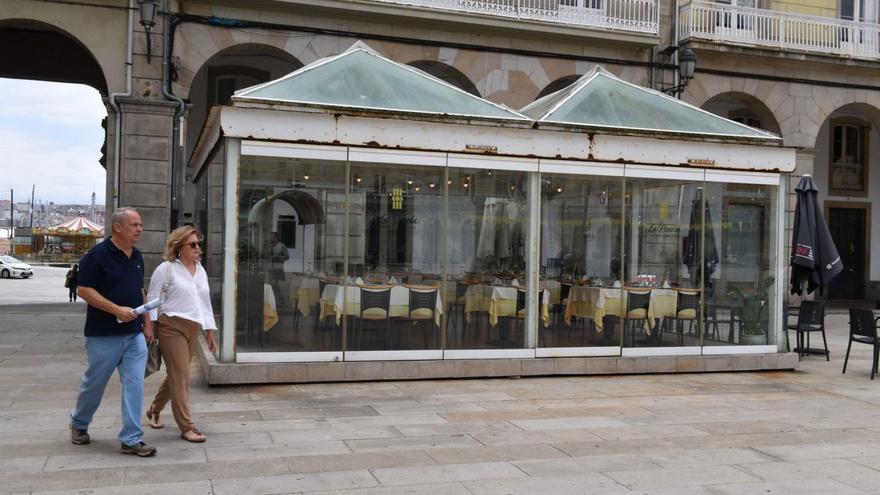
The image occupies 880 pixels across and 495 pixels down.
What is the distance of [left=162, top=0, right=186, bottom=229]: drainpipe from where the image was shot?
683 inches

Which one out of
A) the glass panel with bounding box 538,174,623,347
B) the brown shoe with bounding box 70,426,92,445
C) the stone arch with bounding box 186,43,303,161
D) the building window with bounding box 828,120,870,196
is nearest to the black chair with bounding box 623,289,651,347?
the glass panel with bounding box 538,174,623,347

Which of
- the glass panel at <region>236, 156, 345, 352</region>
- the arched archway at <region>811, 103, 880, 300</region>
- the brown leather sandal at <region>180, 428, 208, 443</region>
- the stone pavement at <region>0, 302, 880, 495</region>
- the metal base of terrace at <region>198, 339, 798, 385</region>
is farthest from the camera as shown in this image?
the arched archway at <region>811, 103, 880, 300</region>

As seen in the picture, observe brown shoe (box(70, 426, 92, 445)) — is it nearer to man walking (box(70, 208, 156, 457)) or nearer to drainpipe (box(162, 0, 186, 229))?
man walking (box(70, 208, 156, 457))

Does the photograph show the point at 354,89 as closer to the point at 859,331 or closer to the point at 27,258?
the point at 859,331

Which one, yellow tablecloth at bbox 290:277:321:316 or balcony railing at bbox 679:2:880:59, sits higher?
balcony railing at bbox 679:2:880:59

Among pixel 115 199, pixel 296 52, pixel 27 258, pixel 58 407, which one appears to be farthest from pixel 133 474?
pixel 27 258

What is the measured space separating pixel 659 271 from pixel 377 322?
4.06m

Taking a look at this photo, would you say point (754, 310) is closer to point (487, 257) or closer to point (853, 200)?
point (487, 257)

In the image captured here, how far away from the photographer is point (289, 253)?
984cm

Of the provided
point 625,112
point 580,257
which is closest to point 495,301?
point 580,257

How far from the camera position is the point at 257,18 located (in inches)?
717

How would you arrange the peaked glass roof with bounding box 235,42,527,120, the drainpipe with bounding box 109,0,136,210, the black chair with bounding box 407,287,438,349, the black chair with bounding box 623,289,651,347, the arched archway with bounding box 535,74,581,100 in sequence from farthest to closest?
the arched archway with bounding box 535,74,581,100
the drainpipe with bounding box 109,0,136,210
the black chair with bounding box 623,289,651,347
the black chair with bounding box 407,287,438,349
the peaked glass roof with bounding box 235,42,527,120

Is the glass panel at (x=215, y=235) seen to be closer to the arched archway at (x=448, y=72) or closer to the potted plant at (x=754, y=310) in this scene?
the potted plant at (x=754, y=310)

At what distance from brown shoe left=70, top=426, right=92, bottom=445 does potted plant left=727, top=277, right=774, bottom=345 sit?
836cm
